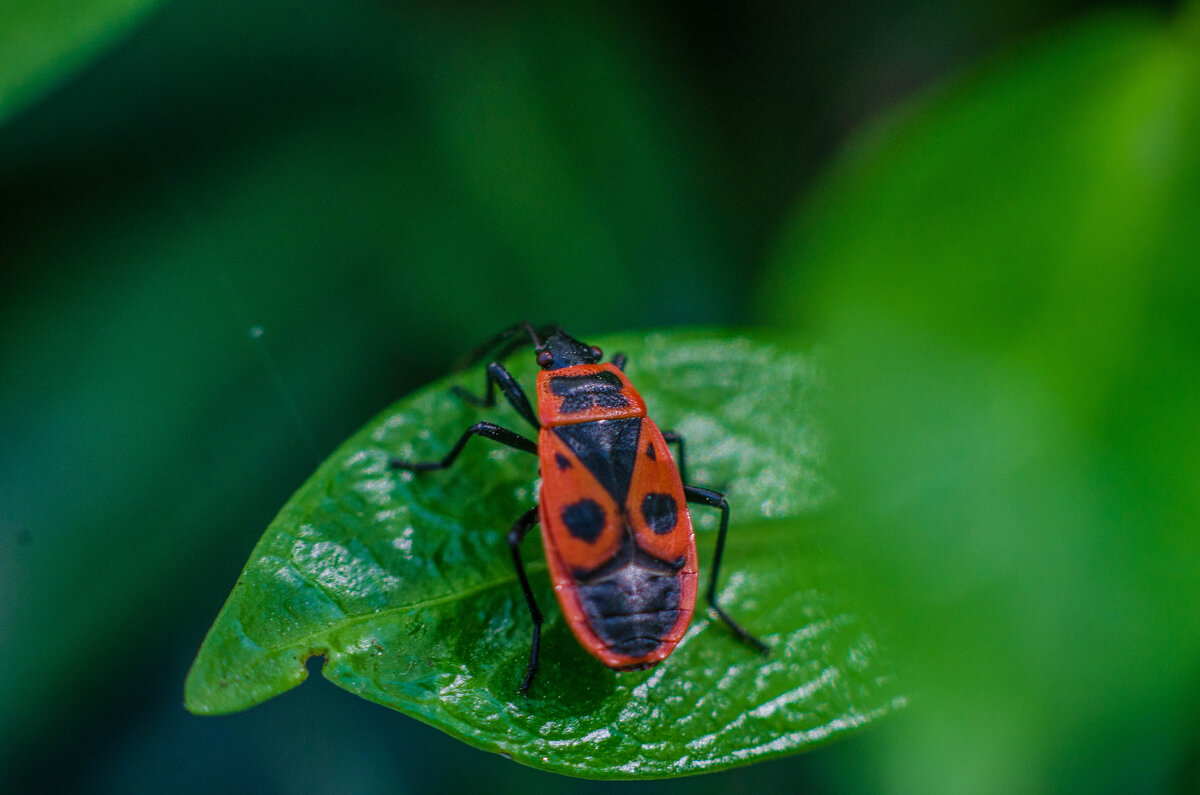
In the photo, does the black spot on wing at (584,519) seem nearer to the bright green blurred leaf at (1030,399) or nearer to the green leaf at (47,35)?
the bright green blurred leaf at (1030,399)

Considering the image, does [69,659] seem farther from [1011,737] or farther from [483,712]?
[1011,737]

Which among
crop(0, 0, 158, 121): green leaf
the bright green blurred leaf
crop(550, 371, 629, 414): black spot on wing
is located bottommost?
the bright green blurred leaf

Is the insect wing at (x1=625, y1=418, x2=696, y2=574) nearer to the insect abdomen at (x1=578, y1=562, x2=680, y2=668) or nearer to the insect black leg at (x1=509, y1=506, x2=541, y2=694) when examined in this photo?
the insect abdomen at (x1=578, y1=562, x2=680, y2=668)

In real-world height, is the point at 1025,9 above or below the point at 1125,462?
above

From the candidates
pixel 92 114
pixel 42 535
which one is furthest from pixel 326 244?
pixel 42 535

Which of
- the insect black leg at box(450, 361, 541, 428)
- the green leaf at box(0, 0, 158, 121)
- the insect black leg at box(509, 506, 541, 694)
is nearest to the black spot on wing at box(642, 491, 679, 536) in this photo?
the insect black leg at box(509, 506, 541, 694)

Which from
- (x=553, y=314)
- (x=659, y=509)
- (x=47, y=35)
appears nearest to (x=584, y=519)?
(x=659, y=509)
